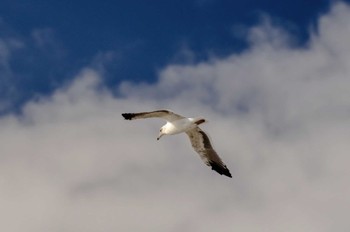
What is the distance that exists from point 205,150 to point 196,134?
152 cm

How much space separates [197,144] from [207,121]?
11.0ft

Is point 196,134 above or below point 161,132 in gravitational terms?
below

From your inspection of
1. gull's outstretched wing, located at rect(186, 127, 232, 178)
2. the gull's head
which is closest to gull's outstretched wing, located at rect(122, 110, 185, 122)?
the gull's head

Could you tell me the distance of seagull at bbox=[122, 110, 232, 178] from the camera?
146 ft

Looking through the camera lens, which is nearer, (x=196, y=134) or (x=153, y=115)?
(x=153, y=115)

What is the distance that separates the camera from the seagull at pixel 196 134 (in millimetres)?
44562

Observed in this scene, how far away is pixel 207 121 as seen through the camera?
145ft

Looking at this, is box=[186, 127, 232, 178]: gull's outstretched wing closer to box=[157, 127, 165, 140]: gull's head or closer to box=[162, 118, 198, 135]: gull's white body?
box=[162, 118, 198, 135]: gull's white body

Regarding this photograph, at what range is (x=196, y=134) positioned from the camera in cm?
4656

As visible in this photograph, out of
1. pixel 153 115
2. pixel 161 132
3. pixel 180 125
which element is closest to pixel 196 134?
pixel 180 125

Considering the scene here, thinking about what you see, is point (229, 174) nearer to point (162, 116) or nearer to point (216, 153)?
point (216, 153)

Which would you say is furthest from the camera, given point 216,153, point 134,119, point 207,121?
point 216,153

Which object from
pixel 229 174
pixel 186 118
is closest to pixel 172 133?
pixel 186 118

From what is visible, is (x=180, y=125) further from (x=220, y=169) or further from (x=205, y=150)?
(x=220, y=169)
